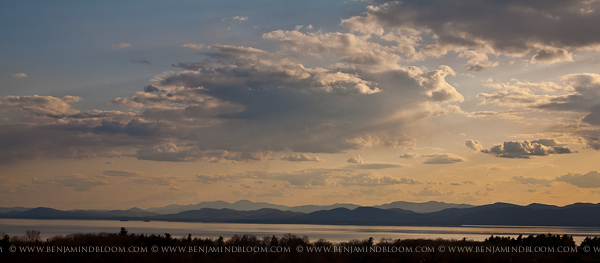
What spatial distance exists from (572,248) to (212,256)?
41.1m

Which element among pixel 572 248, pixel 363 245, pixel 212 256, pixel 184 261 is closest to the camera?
pixel 184 261

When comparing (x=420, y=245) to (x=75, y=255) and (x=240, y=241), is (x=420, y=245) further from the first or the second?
(x=75, y=255)

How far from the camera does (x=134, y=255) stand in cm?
5375

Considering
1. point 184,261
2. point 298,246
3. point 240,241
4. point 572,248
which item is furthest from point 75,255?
point 572,248

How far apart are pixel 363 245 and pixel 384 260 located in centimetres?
739

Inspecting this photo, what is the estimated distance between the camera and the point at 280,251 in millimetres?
60094

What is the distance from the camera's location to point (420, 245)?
61844 millimetres

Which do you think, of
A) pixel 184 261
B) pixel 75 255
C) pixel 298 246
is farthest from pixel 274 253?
pixel 75 255

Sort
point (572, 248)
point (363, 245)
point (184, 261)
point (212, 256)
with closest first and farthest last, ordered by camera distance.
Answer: point (184, 261)
point (212, 256)
point (572, 248)
point (363, 245)

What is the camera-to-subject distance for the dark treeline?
5331cm

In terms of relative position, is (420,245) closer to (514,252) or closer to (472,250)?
(472,250)

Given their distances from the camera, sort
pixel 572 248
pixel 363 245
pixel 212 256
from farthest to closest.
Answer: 1. pixel 363 245
2. pixel 572 248
3. pixel 212 256

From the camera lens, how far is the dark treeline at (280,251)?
53.3 meters

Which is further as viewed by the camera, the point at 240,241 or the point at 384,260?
the point at 240,241
